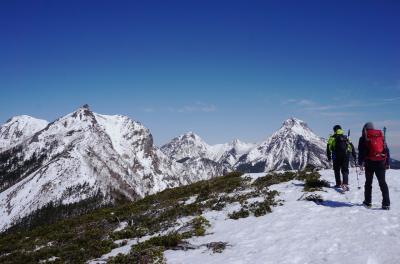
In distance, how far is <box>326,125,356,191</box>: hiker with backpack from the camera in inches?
937

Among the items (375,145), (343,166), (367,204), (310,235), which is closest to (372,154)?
(375,145)

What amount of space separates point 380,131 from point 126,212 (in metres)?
18.4

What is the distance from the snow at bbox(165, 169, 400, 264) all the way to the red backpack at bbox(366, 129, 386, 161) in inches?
98.1

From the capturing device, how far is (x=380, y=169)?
1986 cm

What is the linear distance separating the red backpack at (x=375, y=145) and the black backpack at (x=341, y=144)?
390cm

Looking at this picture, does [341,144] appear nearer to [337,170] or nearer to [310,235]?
[337,170]

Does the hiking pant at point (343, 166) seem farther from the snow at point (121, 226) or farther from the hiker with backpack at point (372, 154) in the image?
the snow at point (121, 226)

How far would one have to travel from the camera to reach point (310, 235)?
15.9 m

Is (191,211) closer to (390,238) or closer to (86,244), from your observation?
(86,244)

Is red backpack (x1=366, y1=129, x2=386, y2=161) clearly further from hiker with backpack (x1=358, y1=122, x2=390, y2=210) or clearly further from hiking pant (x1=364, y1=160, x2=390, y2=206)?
hiking pant (x1=364, y1=160, x2=390, y2=206)

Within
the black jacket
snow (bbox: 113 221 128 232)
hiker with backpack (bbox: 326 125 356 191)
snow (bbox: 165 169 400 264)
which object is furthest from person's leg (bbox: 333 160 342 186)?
snow (bbox: 113 221 128 232)

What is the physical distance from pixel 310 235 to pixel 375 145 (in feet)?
22.9

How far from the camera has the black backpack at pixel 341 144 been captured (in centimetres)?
2407

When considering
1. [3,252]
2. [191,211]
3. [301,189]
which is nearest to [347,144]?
[301,189]
